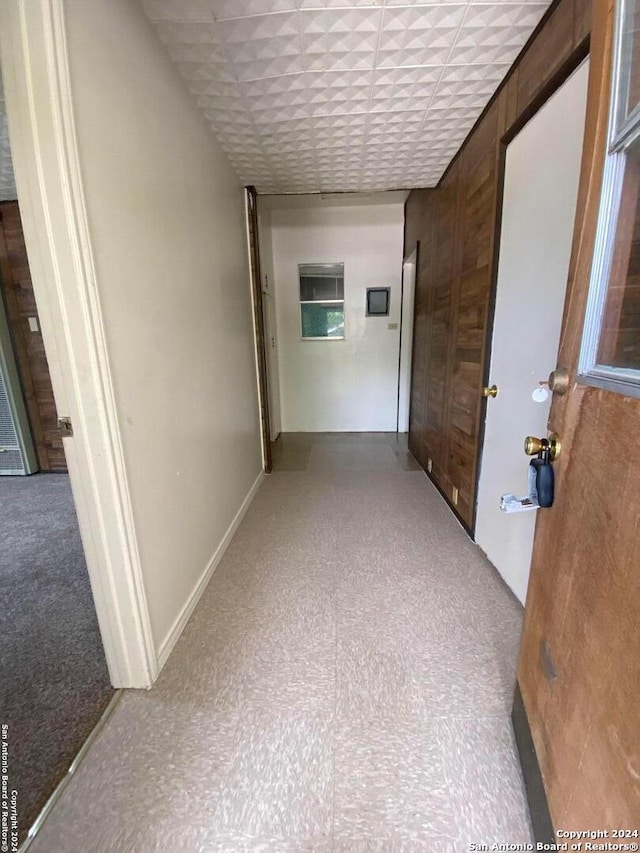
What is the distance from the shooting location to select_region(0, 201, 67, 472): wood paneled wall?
302 cm

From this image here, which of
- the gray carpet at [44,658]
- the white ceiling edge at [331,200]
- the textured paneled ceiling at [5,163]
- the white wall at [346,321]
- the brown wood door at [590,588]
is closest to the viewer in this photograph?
the brown wood door at [590,588]

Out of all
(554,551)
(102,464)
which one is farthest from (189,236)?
(554,551)

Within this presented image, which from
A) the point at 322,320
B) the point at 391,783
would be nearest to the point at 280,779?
the point at 391,783

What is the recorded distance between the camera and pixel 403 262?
13.7 ft

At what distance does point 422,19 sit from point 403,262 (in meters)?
3.00

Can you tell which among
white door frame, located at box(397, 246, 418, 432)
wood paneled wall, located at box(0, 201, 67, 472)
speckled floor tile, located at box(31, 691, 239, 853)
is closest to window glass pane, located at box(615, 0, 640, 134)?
speckled floor tile, located at box(31, 691, 239, 853)

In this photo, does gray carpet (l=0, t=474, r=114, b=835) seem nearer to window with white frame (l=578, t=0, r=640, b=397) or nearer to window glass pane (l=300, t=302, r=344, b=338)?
window with white frame (l=578, t=0, r=640, b=397)

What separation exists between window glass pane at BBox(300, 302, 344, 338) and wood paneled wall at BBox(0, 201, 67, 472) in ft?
9.52

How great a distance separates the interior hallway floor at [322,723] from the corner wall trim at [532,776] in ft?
0.17

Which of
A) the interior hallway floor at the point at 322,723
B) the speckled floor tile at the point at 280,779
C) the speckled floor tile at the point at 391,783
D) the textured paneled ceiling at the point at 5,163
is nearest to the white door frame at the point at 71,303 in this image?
the interior hallway floor at the point at 322,723

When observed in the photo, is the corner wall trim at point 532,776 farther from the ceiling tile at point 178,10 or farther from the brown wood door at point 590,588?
the ceiling tile at point 178,10

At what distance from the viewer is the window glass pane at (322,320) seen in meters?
4.52

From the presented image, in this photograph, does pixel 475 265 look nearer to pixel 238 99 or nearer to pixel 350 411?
pixel 238 99

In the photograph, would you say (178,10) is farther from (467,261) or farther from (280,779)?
(280,779)
